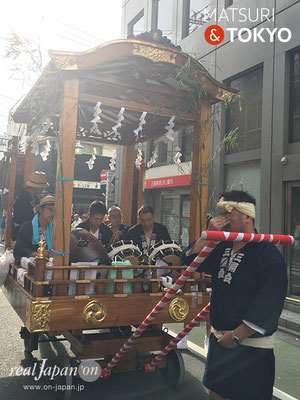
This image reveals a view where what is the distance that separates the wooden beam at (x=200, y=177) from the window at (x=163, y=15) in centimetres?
1008

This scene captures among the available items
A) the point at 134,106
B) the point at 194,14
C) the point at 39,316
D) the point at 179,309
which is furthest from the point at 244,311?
the point at 194,14

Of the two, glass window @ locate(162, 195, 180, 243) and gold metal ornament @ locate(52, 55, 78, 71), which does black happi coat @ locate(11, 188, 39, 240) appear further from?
glass window @ locate(162, 195, 180, 243)

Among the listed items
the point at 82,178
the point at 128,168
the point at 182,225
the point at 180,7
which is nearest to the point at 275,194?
the point at 128,168

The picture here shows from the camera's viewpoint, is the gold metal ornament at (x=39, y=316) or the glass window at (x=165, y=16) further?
the glass window at (x=165, y=16)

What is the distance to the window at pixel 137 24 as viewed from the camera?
14988mm

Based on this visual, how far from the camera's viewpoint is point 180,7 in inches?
481

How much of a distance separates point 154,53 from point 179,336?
9.39 ft

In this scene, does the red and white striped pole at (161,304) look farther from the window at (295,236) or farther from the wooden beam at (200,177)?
the window at (295,236)

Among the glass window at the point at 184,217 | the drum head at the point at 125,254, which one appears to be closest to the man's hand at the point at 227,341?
the drum head at the point at 125,254

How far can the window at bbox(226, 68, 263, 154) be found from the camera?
8969 millimetres

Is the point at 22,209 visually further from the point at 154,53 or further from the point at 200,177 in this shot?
the point at 154,53

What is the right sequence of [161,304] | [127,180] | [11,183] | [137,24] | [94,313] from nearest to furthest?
[161,304]
[94,313]
[11,183]
[127,180]
[137,24]

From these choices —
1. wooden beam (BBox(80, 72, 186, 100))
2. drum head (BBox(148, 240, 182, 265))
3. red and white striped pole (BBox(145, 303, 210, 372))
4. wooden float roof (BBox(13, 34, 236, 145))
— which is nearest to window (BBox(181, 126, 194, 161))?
wooden float roof (BBox(13, 34, 236, 145))

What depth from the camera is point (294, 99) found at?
7.97 meters
